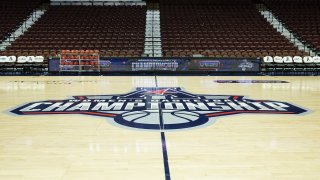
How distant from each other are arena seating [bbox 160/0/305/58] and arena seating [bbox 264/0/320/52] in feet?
3.57

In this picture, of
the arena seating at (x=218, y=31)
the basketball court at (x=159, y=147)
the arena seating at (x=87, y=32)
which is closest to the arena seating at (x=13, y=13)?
the arena seating at (x=87, y=32)

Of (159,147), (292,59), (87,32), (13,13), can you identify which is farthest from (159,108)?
(13,13)

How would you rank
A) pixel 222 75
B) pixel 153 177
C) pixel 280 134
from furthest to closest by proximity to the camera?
pixel 222 75
pixel 280 134
pixel 153 177

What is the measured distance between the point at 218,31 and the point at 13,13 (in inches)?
434

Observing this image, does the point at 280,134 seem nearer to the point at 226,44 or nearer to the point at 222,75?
the point at 222,75

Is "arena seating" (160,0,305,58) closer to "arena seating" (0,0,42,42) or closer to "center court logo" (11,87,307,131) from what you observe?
"arena seating" (0,0,42,42)

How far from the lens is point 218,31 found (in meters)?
16.7

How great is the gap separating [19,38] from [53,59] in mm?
3858

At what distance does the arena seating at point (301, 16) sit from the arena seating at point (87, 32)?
297 inches

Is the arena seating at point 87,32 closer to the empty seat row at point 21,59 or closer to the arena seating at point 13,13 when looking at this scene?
the empty seat row at point 21,59

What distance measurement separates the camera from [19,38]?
16.0 metres

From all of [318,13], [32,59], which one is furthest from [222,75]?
[318,13]

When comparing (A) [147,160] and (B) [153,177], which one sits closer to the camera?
(B) [153,177]

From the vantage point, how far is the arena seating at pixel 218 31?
14.7 m
